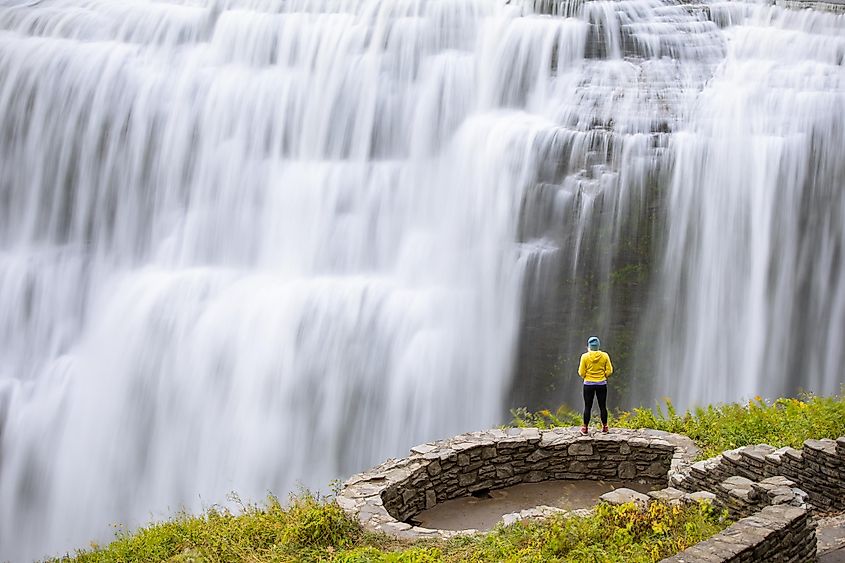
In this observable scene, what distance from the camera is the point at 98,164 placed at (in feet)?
68.4

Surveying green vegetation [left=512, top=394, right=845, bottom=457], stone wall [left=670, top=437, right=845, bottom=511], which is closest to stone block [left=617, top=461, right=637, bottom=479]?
green vegetation [left=512, top=394, right=845, bottom=457]

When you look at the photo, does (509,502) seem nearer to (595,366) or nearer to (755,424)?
(595,366)

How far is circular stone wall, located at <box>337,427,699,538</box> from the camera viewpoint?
10844mm

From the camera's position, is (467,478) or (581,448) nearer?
(467,478)

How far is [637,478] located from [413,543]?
12.0 ft

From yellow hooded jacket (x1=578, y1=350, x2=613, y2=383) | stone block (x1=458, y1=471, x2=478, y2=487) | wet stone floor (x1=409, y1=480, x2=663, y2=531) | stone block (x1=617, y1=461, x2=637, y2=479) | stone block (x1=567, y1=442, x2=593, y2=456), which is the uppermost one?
yellow hooded jacket (x1=578, y1=350, x2=613, y2=383)

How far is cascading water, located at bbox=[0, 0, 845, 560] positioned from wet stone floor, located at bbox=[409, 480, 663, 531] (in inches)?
182

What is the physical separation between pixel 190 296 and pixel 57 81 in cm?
701

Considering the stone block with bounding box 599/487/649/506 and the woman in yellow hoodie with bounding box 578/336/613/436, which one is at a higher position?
the woman in yellow hoodie with bounding box 578/336/613/436

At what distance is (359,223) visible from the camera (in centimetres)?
1880

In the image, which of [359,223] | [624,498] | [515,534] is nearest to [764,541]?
[624,498]

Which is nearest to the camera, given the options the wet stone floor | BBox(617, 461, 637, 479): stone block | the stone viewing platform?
the stone viewing platform

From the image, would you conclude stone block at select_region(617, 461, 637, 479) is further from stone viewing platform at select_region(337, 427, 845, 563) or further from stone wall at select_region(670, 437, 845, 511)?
stone wall at select_region(670, 437, 845, 511)

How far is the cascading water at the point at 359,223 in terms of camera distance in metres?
16.2
